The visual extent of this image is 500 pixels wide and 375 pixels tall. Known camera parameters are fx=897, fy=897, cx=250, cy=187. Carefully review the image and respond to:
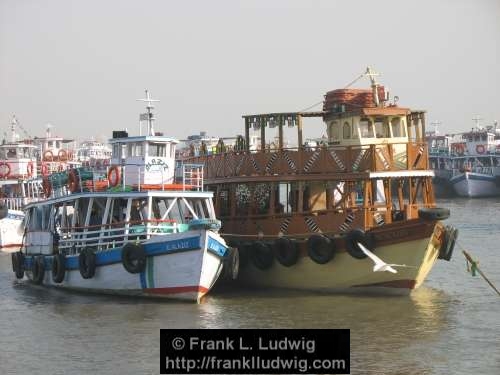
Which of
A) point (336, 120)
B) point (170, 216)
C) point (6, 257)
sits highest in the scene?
point (336, 120)

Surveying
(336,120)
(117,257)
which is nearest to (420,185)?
(336,120)

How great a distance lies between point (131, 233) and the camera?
22047 mm

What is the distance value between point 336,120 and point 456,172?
214ft

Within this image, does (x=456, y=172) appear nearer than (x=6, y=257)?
No

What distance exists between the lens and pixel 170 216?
24688 mm

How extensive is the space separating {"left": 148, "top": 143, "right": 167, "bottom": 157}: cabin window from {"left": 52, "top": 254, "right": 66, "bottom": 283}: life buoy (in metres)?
3.65

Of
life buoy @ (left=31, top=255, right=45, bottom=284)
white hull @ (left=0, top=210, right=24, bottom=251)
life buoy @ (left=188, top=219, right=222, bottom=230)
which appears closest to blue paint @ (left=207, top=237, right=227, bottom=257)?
life buoy @ (left=188, top=219, right=222, bottom=230)

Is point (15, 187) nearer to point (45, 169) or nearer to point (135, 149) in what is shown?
point (45, 169)

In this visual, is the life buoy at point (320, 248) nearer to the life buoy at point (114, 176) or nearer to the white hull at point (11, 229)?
the life buoy at point (114, 176)

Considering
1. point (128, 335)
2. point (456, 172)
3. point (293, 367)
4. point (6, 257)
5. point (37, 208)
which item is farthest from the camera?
point (456, 172)

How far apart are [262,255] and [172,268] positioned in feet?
9.74

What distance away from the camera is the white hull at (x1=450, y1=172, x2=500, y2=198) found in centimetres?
8169

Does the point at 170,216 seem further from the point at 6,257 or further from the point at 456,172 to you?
the point at 456,172

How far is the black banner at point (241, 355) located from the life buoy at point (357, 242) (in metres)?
5.95
